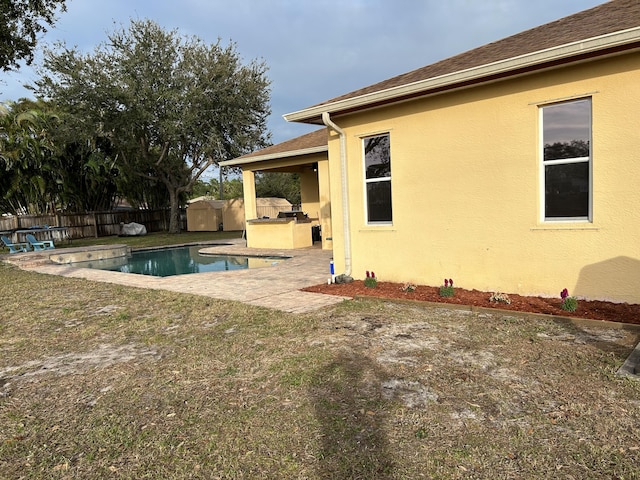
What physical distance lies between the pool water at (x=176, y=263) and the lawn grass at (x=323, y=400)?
24.8 ft

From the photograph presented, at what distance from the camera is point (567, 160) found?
224 inches

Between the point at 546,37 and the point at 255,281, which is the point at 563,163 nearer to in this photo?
the point at 546,37

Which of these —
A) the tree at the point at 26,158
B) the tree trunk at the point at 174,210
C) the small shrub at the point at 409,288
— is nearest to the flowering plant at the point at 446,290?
the small shrub at the point at 409,288

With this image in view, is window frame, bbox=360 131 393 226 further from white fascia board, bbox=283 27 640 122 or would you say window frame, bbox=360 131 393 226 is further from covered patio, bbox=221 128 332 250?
covered patio, bbox=221 128 332 250

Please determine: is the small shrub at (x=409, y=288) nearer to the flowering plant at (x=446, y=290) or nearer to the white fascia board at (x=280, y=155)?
the flowering plant at (x=446, y=290)

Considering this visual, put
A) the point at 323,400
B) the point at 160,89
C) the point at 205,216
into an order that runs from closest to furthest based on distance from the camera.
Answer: the point at 323,400, the point at 160,89, the point at 205,216

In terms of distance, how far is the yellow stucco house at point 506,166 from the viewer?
525 cm

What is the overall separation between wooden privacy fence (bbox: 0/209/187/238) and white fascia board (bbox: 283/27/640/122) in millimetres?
21442

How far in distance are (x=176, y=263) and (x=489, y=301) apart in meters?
11.7

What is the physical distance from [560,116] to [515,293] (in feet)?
8.12

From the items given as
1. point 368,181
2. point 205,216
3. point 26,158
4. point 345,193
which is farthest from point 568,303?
point 205,216

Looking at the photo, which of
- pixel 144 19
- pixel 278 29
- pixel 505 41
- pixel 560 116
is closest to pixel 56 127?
pixel 144 19

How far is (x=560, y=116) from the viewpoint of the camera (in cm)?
568

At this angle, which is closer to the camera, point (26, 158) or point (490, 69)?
point (490, 69)
